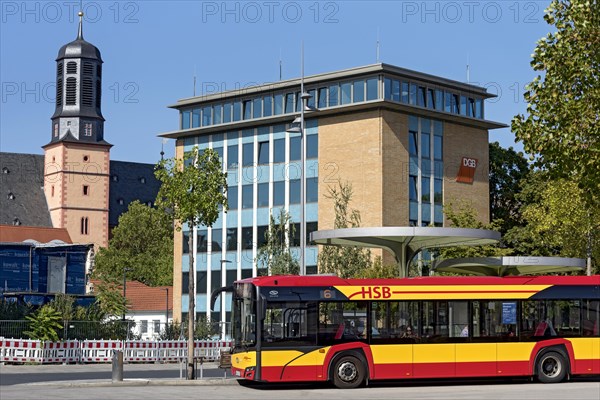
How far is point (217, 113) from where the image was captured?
7906cm

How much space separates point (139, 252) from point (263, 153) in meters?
60.1

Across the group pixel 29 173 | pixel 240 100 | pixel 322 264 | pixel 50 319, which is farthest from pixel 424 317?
pixel 29 173

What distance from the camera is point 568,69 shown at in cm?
3216

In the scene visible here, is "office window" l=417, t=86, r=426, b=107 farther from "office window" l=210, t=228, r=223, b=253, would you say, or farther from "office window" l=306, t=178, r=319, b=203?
"office window" l=210, t=228, r=223, b=253

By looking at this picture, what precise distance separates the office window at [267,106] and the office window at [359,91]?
23.1 feet

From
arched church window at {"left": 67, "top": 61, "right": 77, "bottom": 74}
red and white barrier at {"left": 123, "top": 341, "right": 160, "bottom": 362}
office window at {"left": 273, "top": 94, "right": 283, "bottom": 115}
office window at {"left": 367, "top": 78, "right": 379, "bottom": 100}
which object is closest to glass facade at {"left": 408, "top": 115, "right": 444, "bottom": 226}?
office window at {"left": 367, "top": 78, "right": 379, "bottom": 100}

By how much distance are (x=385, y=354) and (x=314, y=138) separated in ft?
143

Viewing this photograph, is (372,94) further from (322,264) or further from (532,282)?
(532,282)

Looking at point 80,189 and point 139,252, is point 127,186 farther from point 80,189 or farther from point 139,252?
point 139,252

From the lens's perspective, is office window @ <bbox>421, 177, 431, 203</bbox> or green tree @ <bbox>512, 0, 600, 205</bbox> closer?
green tree @ <bbox>512, 0, 600, 205</bbox>

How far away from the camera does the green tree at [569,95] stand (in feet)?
105

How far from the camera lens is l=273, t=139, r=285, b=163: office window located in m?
74.0

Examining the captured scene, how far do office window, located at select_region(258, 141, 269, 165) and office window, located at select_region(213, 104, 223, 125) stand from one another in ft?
14.4

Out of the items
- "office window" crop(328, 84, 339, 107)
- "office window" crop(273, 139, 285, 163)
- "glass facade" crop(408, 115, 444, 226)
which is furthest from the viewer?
"office window" crop(273, 139, 285, 163)
